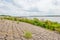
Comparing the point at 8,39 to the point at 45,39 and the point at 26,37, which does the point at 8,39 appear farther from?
the point at 45,39

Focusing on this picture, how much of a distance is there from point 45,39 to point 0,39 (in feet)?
8.90

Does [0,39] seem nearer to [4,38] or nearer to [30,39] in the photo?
[4,38]

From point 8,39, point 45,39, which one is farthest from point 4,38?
point 45,39

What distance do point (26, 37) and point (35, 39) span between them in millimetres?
600

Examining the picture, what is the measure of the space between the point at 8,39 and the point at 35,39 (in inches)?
61.8

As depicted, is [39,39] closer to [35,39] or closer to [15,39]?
[35,39]

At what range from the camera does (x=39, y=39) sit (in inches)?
446

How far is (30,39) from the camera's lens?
10.8m

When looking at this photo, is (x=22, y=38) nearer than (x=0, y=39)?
No

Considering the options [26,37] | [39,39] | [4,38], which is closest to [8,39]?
[4,38]

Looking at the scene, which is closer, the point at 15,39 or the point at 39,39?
the point at 15,39

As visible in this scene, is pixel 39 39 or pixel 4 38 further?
pixel 39 39

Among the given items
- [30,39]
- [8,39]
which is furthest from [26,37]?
[8,39]

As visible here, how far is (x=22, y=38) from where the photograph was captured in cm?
1097
